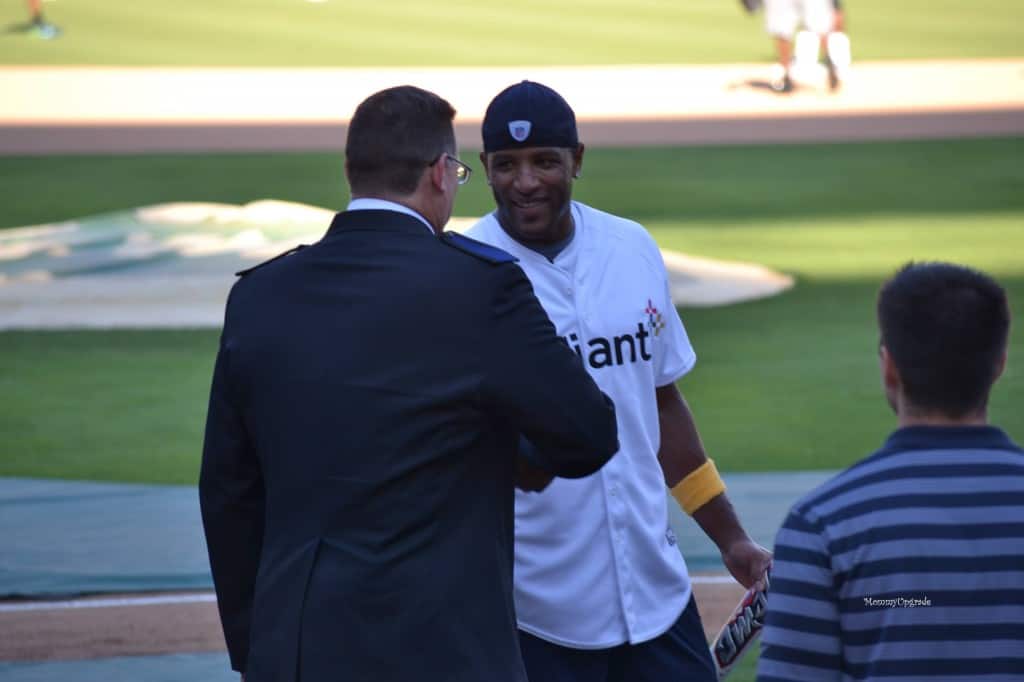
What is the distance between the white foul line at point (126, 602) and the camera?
636 centimetres

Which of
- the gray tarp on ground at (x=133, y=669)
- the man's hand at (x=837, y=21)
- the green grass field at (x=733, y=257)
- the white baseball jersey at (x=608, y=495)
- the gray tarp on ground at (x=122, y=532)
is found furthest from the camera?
the man's hand at (x=837, y=21)

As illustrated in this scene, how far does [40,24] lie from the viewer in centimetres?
2878

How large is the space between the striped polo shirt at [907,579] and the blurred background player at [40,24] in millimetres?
27648

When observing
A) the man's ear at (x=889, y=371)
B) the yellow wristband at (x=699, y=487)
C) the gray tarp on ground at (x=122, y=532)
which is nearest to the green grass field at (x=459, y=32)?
the gray tarp on ground at (x=122, y=532)

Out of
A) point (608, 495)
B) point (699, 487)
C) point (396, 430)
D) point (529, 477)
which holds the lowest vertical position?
point (699, 487)

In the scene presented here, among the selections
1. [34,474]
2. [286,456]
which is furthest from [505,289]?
[34,474]

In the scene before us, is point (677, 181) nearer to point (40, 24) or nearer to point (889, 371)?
point (40, 24)

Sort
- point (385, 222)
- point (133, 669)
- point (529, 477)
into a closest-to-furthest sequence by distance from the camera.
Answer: point (385, 222) < point (529, 477) < point (133, 669)

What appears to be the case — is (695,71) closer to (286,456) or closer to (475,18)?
(475,18)

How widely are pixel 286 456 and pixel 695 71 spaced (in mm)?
24492

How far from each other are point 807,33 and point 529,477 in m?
22.4

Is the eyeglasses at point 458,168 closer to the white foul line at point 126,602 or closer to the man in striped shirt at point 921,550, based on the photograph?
the man in striped shirt at point 921,550

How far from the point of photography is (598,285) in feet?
12.2

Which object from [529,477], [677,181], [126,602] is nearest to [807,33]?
[677,181]
